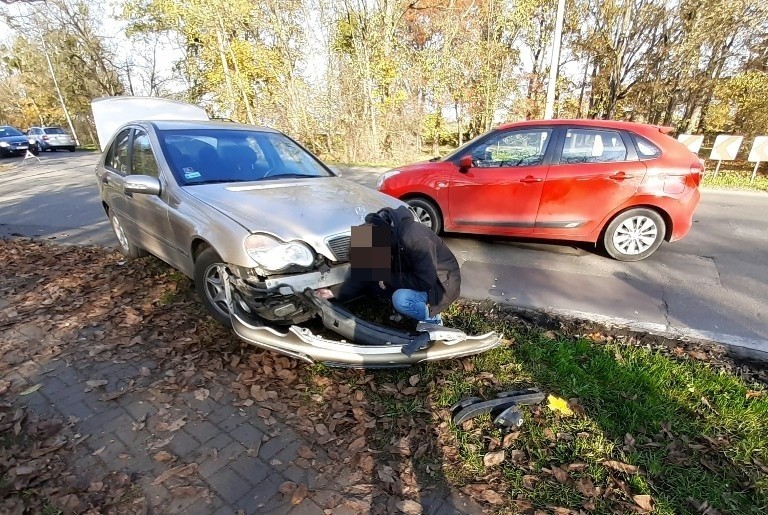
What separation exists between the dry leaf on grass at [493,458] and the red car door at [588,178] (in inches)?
135

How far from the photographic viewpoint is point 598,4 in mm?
14195

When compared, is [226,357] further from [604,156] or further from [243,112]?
[243,112]

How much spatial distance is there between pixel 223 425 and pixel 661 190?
16.5 feet

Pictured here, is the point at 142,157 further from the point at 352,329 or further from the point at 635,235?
the point at 635,235

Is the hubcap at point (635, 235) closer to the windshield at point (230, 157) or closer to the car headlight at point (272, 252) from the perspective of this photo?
the windshield at point (230, 157)

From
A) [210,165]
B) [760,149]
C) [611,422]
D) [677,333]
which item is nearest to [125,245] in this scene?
[210,165]

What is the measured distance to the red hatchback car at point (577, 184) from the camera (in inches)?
175

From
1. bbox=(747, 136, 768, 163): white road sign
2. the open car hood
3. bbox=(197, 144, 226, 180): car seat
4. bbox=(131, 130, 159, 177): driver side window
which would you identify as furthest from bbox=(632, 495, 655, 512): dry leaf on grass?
bbox=(747, 136, 768, 163): white road sign

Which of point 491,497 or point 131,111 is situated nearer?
point 491,497

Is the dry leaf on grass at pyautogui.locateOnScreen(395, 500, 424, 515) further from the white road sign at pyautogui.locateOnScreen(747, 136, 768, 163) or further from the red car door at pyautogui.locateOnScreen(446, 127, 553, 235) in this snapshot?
the white road sign at pyautogui.locateOnScreen(747, 136, 768, 163)

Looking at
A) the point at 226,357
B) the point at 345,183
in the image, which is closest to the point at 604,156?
the point at 345,183

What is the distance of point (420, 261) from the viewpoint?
277 cm

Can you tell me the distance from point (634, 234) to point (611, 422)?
3223 millimetres

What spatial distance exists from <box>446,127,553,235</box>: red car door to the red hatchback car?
0.01m
